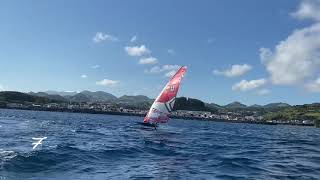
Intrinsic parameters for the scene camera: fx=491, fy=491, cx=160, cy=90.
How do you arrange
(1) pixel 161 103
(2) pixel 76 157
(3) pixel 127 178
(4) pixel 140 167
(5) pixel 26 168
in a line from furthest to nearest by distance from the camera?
1. (1) pixel 161 103
2. (2) pixel 76 157
3. (4) pixel 140 167
4. (5) pixel 26 168
5. (3) pixel 127 178

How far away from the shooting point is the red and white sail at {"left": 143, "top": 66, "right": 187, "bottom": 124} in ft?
302

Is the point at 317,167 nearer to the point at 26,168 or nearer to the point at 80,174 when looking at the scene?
the point at 80,174

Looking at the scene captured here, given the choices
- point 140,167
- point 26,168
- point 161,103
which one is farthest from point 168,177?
point 161,103

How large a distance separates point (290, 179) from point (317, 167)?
694cm

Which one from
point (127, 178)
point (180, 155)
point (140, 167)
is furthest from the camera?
point (180, 155)

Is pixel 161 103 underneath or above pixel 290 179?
above

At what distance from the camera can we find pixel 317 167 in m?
36.3

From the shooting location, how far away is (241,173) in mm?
31953

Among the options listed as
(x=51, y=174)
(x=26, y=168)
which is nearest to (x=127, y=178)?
(x=51, y=174)

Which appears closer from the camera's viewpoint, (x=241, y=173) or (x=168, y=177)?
(x=168, y=177)

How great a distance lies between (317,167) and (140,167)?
527 inches

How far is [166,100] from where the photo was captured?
93125mm

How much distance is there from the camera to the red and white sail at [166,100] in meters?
92.2

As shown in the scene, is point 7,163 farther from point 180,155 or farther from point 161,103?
point 161,103
